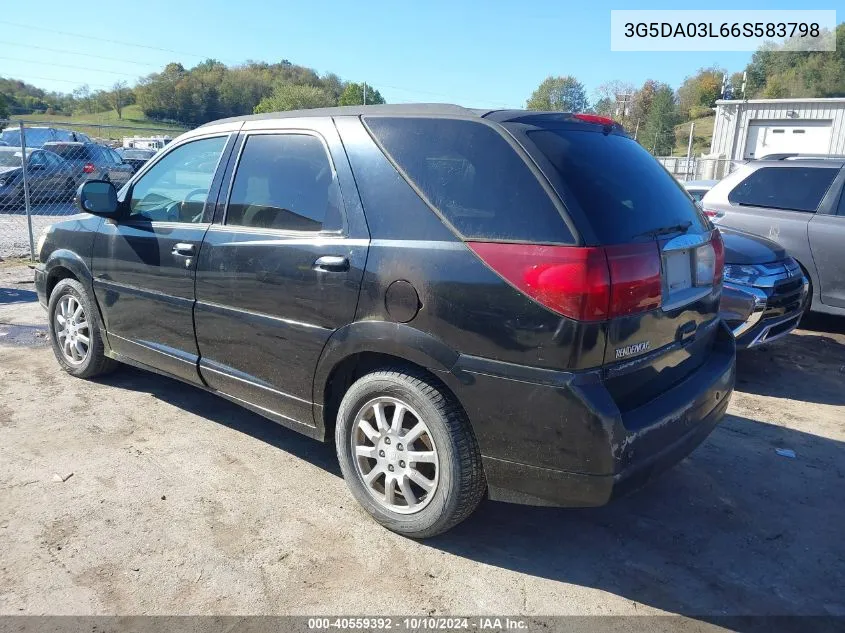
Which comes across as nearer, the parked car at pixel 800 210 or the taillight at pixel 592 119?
the taillight at pixel 592 119

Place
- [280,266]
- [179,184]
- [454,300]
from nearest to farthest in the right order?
[454,300] < [280,266] < [179,184]

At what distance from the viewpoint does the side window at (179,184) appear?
3932 mm

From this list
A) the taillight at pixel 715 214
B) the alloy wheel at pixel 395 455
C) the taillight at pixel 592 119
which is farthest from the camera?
the taillight at pixel 715 214

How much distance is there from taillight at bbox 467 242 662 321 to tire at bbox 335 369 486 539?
630mm

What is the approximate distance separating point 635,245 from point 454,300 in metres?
0.76

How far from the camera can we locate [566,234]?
98.7 inches

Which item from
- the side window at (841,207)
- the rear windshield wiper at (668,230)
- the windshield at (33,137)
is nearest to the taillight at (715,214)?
the side window at (841,207)

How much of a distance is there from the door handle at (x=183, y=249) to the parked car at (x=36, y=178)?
13123 millimetres

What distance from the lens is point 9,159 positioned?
52.0 ft

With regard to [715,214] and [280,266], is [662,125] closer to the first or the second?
[715,214]

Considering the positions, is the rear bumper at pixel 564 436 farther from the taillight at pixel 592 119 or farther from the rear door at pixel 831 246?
the rear door at pixel 831 246

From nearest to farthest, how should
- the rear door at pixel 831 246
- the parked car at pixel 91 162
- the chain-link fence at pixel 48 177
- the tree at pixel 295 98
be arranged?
the rear door at pixel 831 246 < the chain-link fence at pixel 48 177 < the parked car at pixel 91 162 < the tree at pixel 295 98

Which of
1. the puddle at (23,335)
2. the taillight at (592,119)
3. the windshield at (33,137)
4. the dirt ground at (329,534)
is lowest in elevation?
the dirt ground at (329,534)

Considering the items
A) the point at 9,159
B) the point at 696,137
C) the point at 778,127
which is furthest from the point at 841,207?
the point at 696,137
